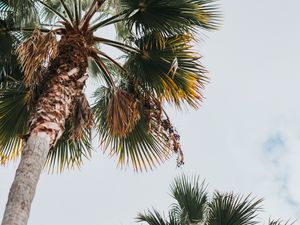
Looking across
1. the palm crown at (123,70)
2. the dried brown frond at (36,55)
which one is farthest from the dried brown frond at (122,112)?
the dried brown frond at (36,55)

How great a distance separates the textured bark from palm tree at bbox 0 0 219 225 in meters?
0.85

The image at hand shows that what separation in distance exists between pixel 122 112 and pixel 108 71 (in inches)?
27.1

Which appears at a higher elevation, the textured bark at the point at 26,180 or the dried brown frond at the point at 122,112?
the dried brown frond at the point at 122,112

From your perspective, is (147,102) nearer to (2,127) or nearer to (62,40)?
(62,40)

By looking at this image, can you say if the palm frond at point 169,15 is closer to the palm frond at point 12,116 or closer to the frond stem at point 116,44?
the frond stem at point 116,44

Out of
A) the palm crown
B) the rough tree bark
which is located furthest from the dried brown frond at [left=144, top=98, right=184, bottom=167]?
the rough tree bark

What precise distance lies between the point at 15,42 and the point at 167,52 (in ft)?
7.44

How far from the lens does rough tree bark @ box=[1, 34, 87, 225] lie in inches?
206

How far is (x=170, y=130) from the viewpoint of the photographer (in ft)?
26.7

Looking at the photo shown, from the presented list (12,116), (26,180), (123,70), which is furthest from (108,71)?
(26,180)

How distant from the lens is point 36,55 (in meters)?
6.93

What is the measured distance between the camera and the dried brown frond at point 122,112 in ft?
26.5

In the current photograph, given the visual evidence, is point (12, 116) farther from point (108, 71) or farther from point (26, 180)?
point (26, 180)

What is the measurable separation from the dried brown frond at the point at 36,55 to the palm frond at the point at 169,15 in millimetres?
1452
